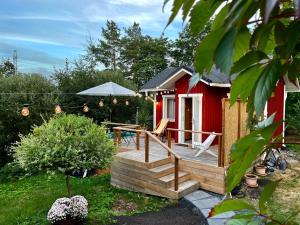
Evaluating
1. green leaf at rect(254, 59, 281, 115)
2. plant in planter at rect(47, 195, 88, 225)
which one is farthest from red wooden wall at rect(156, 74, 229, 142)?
green leaf at rect(254, 59, 281, 115)

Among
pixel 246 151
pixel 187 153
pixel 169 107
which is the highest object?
pixel 246 151

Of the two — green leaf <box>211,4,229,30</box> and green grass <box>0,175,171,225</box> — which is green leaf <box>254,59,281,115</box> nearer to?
green leaf <box>211,4,229,30</box>

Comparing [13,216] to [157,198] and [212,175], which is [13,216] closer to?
[157,198]

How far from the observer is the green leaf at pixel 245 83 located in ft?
1.24

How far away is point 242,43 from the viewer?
40 centimetres

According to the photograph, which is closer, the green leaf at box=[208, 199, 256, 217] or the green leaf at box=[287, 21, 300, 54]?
the green leaf at box=[287, 21, 300, 54]

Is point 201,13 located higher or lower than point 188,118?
higher

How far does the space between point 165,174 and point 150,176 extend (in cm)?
43

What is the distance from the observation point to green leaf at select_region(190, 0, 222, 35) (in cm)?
40

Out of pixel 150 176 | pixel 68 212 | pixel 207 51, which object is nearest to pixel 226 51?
pixel 207 51

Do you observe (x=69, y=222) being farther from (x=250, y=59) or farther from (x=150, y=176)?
(x=250, y=59)

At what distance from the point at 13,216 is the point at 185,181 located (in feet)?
14.1

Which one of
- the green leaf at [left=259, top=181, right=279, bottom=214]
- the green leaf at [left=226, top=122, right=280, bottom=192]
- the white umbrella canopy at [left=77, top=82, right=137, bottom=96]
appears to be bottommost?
the green leaf at [left=259, top=181, right=279, bottom=214]

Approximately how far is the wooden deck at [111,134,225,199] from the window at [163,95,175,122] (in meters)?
3.89
